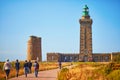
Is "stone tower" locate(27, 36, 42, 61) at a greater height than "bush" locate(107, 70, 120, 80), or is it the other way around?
"stone tower" locate(27, 36, 42, 61)

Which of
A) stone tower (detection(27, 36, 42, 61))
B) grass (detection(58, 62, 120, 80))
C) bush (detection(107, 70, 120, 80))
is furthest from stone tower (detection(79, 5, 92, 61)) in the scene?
bush (detection(107, 70, 120, 80))

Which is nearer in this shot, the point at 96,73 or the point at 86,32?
the point at 96,73

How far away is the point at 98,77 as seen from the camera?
12.2 meters

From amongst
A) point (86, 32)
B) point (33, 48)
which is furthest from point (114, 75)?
point (86, 32)

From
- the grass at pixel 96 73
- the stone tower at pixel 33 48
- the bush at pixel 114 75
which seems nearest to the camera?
the bush at pixel 114 75

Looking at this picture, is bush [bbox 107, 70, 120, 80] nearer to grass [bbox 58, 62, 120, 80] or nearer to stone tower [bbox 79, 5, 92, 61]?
grass [bbox 58, 62, 120, 80]

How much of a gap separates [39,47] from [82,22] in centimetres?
1366

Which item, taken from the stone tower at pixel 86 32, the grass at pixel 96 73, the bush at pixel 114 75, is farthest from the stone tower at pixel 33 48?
the bush at pixel 114 75

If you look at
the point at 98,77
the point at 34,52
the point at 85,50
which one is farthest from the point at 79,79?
the point at 85,50

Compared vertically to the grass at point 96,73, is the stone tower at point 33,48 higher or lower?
higher

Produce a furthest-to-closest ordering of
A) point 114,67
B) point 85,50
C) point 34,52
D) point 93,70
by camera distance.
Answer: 1. point 85,50
2. point 34,52
3. point 93,70
4. point 114,67

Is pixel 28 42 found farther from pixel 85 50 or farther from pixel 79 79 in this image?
pixel 79 79

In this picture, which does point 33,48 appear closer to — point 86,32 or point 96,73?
point 86,32

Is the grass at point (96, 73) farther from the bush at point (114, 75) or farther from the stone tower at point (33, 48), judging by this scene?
the stone tower at point (33, 48)
